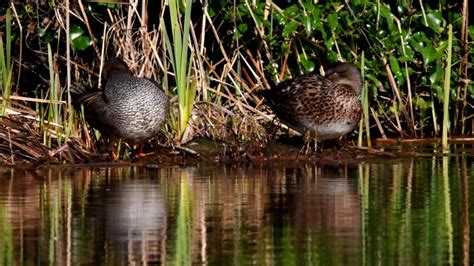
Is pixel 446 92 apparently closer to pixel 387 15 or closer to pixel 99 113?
pixel 387 15

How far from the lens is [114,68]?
448 inches

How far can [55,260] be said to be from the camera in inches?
236

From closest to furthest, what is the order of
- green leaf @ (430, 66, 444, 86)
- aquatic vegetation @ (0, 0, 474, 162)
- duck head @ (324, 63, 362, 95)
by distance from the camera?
duck head @ (324, 63, 362, 95) → aquatic vegetation @ (0, 0, 474, 162) → green leaf @ (430, 66, 444, 86)

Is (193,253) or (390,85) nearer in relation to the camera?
(193,253)

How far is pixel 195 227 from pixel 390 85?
6.48 m

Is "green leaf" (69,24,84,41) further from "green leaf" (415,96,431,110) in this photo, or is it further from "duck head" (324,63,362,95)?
"green leaf" (415,96,431,110)

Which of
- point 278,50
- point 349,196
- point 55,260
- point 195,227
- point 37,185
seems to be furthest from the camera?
point 278,50

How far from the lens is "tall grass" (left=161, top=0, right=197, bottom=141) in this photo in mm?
11219

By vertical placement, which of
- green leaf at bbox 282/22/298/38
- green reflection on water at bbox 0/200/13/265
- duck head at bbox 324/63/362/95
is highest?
green leaf at bbox 282/22/298/38

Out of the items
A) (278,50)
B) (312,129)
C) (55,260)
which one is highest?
(278,50)

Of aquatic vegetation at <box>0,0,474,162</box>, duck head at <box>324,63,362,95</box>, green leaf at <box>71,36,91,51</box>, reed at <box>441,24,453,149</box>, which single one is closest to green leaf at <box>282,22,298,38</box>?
aquatic vegetation at <box>0,0,474,162</box>

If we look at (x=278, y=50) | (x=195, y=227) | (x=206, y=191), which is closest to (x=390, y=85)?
(x=278, y=50)

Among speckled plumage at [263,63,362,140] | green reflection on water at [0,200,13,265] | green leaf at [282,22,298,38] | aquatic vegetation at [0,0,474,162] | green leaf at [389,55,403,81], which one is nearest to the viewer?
green reflection on water at [0,200,13,265]

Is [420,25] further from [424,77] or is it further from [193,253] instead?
[193,253]
